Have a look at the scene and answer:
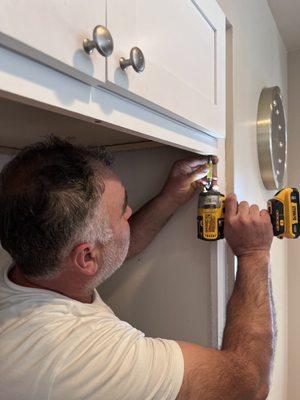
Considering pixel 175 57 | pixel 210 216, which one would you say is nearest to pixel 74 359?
pixel 210 216

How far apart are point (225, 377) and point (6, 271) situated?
470mm

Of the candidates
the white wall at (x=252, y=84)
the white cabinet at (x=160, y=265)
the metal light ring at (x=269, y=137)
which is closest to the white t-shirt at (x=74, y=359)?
the white cabinet at (x=160, y=265)

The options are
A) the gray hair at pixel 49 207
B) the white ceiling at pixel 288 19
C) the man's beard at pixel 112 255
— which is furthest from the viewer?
the white ceiling at pixel 288 19

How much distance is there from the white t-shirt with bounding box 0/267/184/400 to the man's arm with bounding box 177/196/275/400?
0.04 m

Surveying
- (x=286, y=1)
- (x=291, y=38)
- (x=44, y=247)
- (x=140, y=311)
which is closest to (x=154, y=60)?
(x=44, y=247)

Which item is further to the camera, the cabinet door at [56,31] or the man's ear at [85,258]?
the man's ear at [85,258]

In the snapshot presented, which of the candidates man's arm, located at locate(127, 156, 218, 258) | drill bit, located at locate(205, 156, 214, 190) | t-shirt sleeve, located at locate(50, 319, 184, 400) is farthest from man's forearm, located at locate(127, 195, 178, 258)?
t-shirt sleeve, located at locate(50, 319, 184, 400)

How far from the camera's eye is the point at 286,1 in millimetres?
1511

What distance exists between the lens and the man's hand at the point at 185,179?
3.13ft

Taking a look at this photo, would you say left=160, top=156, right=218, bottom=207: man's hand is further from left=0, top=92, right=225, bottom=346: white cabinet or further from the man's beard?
the man's beard

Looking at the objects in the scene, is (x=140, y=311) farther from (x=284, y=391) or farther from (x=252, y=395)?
(x=284, y=391)

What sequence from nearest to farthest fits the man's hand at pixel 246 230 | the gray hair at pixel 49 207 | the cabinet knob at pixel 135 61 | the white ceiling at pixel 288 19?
the cabinet knob at pixel 135 61, the gray hair at pixel 49 207, the man's hand at pixel 246 230, the white ceiling at pixel 288 19

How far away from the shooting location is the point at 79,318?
2.11 ft

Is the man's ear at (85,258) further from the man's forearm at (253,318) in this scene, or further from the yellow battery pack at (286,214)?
the yellow battery pack at (286,214)
